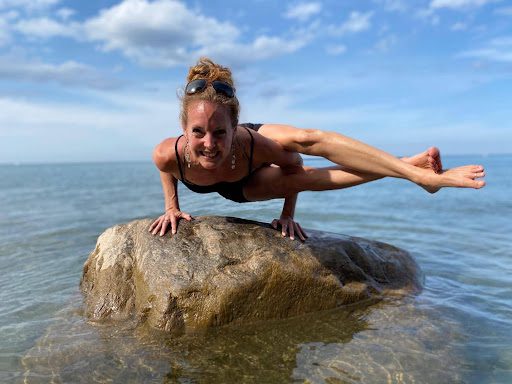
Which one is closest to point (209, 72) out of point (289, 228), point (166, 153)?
point (166, 153)

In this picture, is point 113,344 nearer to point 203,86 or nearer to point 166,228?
point 166,228

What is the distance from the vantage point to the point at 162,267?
16.3ft

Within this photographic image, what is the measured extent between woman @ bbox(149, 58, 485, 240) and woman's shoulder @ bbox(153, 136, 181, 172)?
0.04 ft

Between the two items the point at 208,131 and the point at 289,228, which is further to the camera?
the point at 289,228

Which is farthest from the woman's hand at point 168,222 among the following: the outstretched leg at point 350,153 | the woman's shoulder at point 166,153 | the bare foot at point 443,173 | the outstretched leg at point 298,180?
the bare foot at point 443,173

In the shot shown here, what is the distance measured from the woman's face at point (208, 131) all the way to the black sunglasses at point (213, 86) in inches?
5.7

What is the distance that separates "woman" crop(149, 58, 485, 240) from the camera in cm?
457

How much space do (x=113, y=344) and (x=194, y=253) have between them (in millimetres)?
1254

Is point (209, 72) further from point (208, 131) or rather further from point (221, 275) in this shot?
point (221, 275)

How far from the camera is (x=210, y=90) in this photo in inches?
179

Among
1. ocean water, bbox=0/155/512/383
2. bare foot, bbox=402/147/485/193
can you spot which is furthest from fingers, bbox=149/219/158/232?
bare foot, bbox=402/147/485/193

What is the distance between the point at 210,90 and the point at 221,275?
6.41ft

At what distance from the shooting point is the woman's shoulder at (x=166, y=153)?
Result: 5.32 metres

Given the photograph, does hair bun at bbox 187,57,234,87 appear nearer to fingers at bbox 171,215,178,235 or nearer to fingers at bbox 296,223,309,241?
fingers at bbox 171,215,178,235
